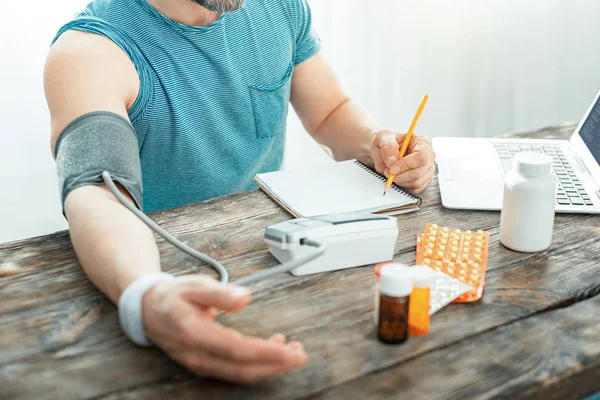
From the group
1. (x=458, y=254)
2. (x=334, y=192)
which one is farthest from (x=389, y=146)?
(x=458, y=254)

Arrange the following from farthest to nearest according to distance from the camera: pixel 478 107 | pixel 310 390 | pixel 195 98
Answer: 1. pixel 478 107
2. pixel 195 98
3. pixel 310 390

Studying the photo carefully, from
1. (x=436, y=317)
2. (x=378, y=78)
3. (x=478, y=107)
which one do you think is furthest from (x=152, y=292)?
(x=478, y=107)

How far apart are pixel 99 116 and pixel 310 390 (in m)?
0.53

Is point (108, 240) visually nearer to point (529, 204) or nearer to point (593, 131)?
A: point (529, 204)

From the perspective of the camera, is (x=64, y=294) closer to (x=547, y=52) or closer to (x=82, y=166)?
(x=82, y=166)

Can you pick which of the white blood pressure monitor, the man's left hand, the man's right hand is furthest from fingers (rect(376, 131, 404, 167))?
the man's right hand

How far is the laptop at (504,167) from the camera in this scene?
1061 mm

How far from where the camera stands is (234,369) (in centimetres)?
62

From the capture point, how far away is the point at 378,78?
8.30 ft

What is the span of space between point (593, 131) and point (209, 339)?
92cm

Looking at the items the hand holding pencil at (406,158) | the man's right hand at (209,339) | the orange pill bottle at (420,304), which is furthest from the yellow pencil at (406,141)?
the man's right hand at (209,339)

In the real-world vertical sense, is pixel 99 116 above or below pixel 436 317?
above

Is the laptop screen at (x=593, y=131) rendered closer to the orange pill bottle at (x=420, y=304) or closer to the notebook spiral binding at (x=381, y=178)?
the notebook spiral binding at (x=381, y=178)

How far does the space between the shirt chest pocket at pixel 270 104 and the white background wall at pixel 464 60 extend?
36.4 inches
